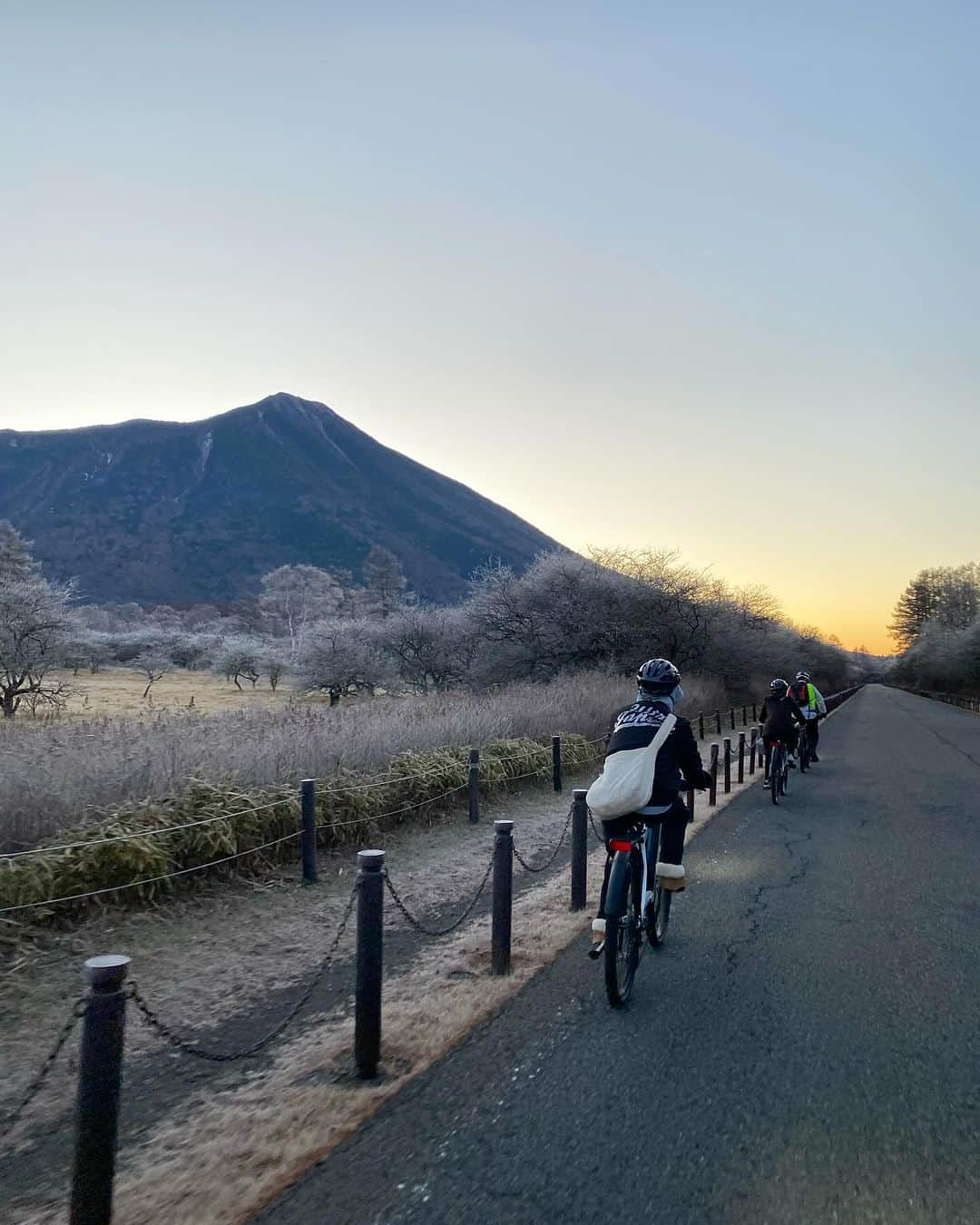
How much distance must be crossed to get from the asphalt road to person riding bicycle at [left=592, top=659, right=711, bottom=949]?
2.23 feet

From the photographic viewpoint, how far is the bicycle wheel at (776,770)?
1295cm

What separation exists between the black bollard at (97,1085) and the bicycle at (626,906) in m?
2.60

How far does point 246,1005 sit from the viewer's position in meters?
5.39

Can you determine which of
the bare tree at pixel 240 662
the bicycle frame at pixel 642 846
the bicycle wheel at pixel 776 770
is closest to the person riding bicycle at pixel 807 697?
the bicycle wheel at pixel 776 770

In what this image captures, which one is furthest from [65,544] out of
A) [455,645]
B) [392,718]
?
[392,718]

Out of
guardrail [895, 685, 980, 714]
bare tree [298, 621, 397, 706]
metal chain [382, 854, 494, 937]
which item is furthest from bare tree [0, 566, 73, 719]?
guardrail [895, 685, 980, 714]

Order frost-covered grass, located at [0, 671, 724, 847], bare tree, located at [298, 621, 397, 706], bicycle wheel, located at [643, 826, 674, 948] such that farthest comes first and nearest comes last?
bare tree, located at [298, 621, 397, 706] → frost-covered grass, located at [0, 671, 724, 847] → bicycle wheel, located at [643, 826, 674, 948]

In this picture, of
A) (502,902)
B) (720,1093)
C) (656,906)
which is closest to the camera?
(720,1093)

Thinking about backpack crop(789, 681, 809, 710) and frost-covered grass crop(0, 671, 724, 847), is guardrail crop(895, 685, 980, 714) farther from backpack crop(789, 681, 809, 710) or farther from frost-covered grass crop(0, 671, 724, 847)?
frost-covered grass crop(0, 671, 724, 847)

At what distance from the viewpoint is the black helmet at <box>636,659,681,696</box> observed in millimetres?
5267

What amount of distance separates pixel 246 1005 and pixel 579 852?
283cm

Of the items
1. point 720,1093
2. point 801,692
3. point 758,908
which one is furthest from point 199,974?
point 801,692

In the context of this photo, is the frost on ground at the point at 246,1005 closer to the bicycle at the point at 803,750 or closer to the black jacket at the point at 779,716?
the black jacket at the point at 779,716

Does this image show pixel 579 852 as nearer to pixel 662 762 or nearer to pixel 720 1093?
pixel 662 762
